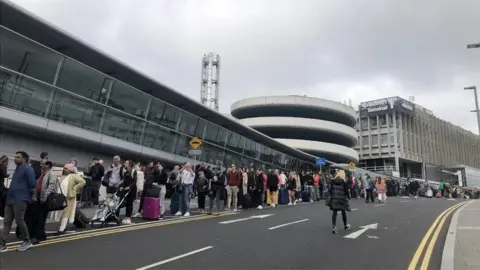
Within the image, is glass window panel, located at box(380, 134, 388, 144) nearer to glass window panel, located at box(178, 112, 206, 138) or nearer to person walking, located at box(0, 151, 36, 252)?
glass window panel, located at box(178, 112, 206, 138)

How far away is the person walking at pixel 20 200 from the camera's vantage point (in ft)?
26.2

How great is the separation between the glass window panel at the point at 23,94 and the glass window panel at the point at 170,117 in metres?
7.80

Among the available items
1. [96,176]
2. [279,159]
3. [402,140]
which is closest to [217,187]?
[96,176]

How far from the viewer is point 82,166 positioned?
19516 mm

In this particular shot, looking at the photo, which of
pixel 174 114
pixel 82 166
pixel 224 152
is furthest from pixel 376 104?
pixel 82 166

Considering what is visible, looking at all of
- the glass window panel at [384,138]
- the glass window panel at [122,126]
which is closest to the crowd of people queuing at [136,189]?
the glass window panel at [122,126]

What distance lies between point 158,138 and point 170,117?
5.45 ft

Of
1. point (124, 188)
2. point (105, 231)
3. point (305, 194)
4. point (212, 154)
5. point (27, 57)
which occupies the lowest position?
point (105, 231)

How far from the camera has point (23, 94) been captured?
15.6 metres

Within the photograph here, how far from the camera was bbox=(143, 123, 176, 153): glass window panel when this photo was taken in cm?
2255

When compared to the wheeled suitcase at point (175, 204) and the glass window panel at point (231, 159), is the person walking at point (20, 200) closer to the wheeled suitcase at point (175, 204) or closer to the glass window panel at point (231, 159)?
the wheeled suitcase at point (175, 204)

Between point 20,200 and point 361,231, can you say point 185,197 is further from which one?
point 20,200

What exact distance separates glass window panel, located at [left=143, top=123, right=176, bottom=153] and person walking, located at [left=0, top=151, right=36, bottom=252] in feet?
46.2

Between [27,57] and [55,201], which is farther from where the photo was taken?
[27,57]
